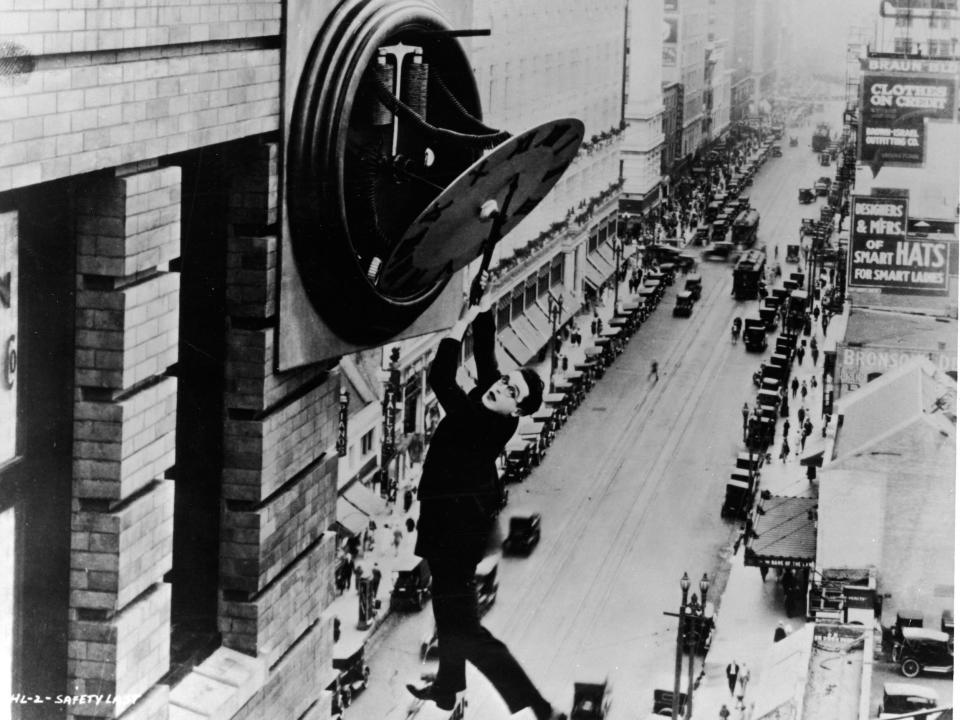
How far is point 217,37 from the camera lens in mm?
9109

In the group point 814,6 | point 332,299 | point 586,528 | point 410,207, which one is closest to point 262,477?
point 332,299

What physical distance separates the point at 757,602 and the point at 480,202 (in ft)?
22.1

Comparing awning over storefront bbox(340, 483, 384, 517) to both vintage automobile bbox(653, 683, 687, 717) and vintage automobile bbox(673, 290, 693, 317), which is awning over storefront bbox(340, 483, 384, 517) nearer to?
vintage automobile bbox(653, 683, 687, 717)

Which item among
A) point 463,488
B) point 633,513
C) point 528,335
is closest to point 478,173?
point 463,488

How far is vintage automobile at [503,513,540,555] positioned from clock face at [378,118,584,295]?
10.7ft

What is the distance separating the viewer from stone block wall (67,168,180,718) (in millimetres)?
8328

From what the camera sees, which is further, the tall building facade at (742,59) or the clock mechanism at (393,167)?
the tall building facade at (742,59)

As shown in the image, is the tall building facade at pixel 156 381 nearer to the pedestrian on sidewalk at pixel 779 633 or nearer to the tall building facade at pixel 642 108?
the tall building facade at pixel 642 108

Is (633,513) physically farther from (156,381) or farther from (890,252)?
(156,381)

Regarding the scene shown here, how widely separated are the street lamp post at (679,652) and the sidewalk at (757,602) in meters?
0.22

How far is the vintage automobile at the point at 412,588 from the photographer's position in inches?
523

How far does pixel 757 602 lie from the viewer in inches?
605

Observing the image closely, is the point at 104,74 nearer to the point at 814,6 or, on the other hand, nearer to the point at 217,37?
the point at 217,37

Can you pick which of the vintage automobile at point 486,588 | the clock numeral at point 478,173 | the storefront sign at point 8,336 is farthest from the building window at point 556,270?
the storefront sign at point 8,336
